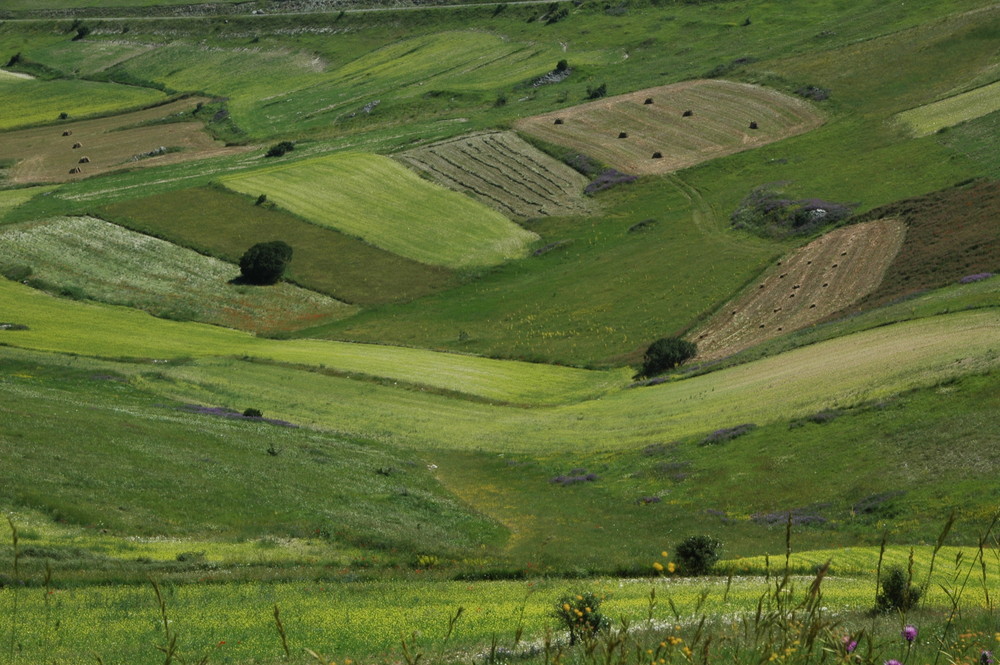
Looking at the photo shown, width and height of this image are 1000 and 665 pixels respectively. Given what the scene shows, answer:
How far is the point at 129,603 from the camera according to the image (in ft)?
88.4

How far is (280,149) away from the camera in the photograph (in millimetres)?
142875

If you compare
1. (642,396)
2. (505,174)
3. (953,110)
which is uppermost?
(953,110)

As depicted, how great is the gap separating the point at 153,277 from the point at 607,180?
5737 cm

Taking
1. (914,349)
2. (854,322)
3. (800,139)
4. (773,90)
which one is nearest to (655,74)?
(773,90)

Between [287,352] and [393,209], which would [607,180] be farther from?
[287,352]

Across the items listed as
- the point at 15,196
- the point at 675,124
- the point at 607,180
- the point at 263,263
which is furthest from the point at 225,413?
the point at 675,124

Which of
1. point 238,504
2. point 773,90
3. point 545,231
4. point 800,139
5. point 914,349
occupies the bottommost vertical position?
point 238,504

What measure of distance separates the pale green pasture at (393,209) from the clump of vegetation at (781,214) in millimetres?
24315

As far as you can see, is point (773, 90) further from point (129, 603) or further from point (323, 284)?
point (129, 603)

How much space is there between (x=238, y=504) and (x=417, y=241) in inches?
2997

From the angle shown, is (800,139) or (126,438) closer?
(126,438)

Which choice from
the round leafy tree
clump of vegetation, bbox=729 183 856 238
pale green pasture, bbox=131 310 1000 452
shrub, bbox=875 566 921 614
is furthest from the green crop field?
the round leafy tree

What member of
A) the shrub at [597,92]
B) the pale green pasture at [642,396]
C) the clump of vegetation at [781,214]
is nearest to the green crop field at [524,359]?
the pale green pasture at [642,396]

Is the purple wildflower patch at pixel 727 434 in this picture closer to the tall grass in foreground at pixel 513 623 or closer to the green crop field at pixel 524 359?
the green crop field at pixel 524 359
